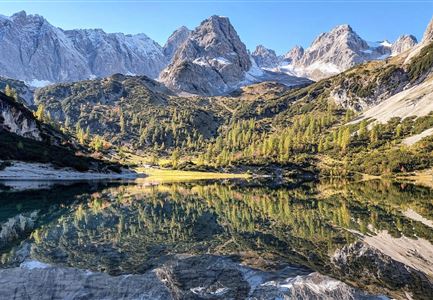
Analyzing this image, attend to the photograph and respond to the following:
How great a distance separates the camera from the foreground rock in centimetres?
1680

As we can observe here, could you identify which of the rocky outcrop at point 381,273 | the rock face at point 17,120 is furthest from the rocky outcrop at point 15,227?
the rock face at point 17,120

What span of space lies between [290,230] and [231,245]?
9.38 m

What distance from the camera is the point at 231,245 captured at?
28.6 metres

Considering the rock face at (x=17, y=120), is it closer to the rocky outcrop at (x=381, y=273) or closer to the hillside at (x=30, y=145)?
the hillside at (x=30, y=145)

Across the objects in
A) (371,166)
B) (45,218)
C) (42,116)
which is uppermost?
(42,116)

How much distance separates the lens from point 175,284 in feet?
60.1

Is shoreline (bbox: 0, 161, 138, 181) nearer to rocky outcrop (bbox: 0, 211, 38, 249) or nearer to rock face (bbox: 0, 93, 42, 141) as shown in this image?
rock face (bbox: 0, 93, 42, 141)

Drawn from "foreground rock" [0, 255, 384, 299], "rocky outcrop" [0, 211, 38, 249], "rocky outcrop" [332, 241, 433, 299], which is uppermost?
"rocky outcrop" [332, 241, 433, 299]

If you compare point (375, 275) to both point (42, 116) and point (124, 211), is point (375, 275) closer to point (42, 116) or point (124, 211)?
point (124, 211)

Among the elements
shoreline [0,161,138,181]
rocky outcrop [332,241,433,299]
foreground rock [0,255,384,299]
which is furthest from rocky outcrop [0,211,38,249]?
shoreline [0,161,138,181]

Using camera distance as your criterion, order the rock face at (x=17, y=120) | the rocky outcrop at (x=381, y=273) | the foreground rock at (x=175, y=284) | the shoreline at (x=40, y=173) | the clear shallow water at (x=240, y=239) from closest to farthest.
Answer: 1. the foreground rock at (x=175, y=284)
2. the rocky outcrop at (x=381, y=273)
3. the clear shallow water at (x=240, y=239)
4. the shoreline at (x=40, y=173)
5. the rock face at (x=17, y=120)

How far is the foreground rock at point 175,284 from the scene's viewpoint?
1680 centimetres

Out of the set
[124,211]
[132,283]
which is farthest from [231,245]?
[124,211]

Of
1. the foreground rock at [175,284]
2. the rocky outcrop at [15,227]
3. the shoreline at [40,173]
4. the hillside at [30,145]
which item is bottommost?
the rocky outcrop at [15,227]
